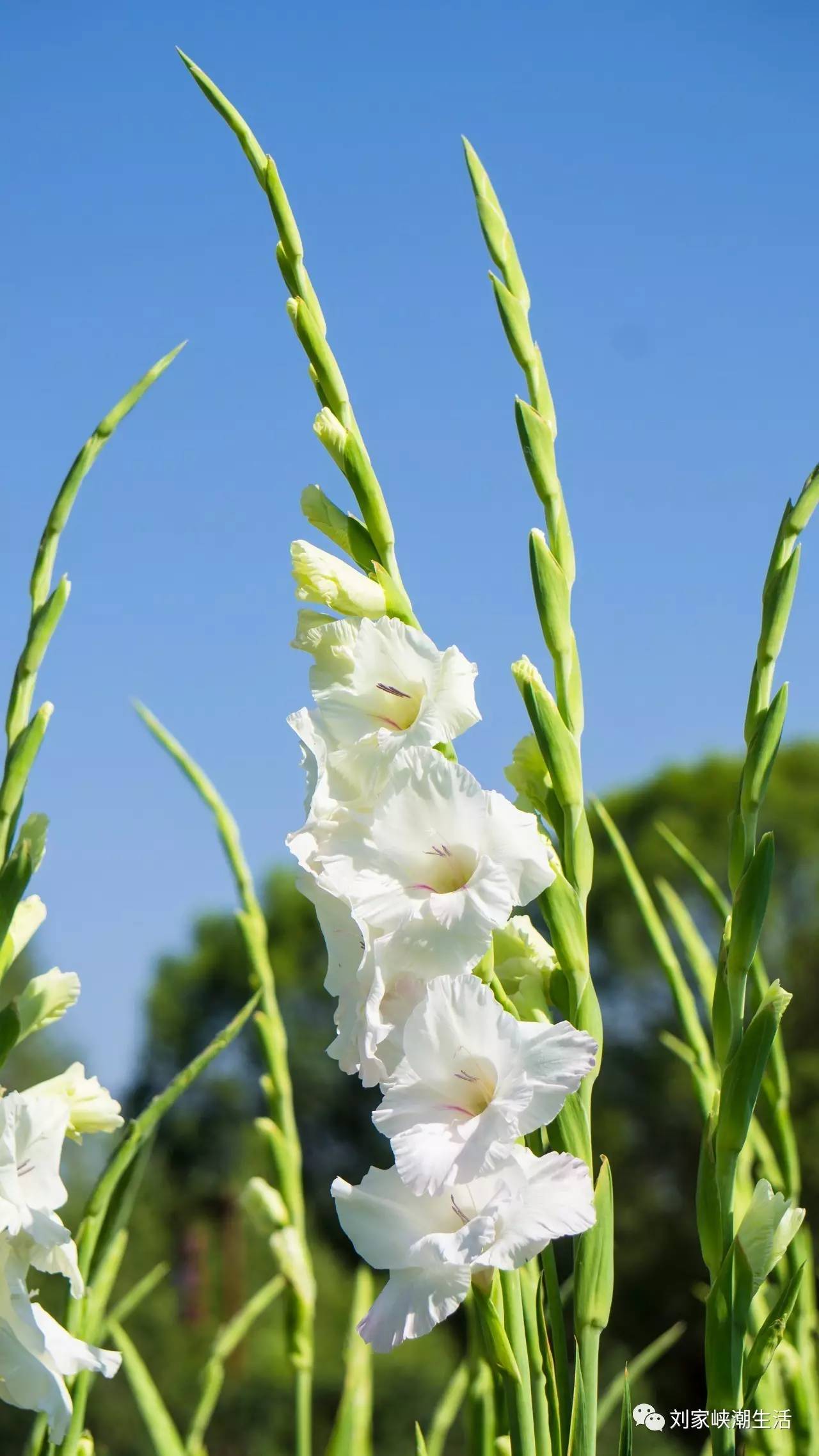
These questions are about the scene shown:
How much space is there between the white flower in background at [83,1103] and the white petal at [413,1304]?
0.79 ft

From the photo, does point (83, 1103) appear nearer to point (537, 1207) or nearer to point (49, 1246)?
point (49, 1246)

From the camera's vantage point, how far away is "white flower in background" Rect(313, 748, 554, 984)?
471 mm

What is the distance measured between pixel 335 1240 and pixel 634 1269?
2.55 meters

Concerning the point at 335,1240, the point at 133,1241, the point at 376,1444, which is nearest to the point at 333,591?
the point at 376,1444

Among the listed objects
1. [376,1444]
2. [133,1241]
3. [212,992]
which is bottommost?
[376,1444]

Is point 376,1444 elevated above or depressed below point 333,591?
below

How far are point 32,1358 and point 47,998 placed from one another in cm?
15

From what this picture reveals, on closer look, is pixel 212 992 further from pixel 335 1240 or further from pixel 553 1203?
pixel 553 1203

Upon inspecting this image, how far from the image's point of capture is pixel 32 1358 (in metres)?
0.53

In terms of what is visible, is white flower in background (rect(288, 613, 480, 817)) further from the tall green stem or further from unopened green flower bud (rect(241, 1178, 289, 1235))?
unopened green flower bud (rect(241, 1178, 289, 1235))

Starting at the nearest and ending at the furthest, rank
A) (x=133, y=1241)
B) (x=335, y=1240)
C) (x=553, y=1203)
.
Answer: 1. (x=553, y=1203)
2. (x=133, y=1241)
3. (x=335, y=1240)

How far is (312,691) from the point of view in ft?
1.72

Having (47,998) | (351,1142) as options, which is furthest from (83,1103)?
(351,1142)

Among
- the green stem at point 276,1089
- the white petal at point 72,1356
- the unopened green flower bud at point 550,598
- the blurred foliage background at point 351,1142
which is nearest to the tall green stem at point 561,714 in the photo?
the unopened green flower bud at point 550,598
